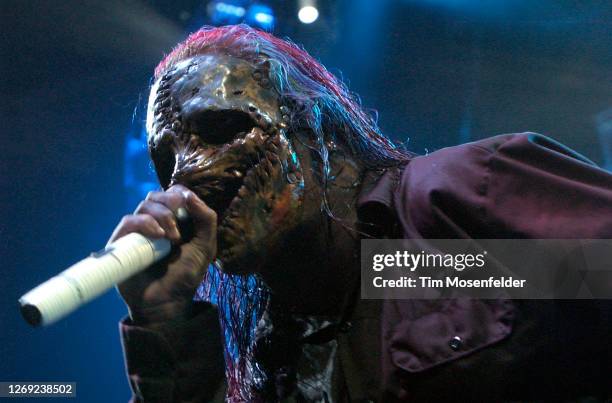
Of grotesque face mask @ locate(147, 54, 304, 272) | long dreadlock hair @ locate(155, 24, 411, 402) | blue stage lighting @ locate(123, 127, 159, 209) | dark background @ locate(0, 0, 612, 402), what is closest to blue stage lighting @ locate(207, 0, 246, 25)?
dark background @ locate(0, 0, 612, 402)

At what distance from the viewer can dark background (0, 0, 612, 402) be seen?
1.94 m

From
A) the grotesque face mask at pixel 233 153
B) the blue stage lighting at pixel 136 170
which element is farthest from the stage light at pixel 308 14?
the grotesque face mask at pixel 233 153

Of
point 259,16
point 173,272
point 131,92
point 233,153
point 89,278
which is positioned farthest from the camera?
point 259,16

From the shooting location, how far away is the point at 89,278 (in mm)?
594

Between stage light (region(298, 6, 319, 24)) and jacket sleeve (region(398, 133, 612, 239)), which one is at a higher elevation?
stage light (region(298, 6, 319, 24))

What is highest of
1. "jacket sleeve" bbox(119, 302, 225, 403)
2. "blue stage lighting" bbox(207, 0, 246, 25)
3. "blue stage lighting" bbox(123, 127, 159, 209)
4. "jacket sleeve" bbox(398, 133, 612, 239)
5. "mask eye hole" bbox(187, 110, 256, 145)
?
"blue stage lighting" bbox(207, 0, 246, 25)

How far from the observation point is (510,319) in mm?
778

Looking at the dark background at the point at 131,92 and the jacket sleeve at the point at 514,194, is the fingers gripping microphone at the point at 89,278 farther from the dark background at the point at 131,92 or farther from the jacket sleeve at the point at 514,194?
the dark background at the point at 131,92

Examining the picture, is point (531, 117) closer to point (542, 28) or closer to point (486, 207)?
point (542, 28)

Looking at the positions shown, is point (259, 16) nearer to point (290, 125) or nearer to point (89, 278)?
point (290, 125)

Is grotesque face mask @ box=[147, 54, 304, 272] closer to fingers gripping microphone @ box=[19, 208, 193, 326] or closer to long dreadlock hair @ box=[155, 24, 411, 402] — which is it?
long dreadlock hair @ box=[155, 24, 411, 402]

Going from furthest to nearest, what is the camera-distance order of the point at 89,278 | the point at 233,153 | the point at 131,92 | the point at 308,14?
the point at 308,14 < the point at 131,92 < the point at 233,153 < the point at 89,278

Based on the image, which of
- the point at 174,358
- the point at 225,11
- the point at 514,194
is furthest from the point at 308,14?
the point at 174,358

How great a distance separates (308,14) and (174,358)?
6.00ft
